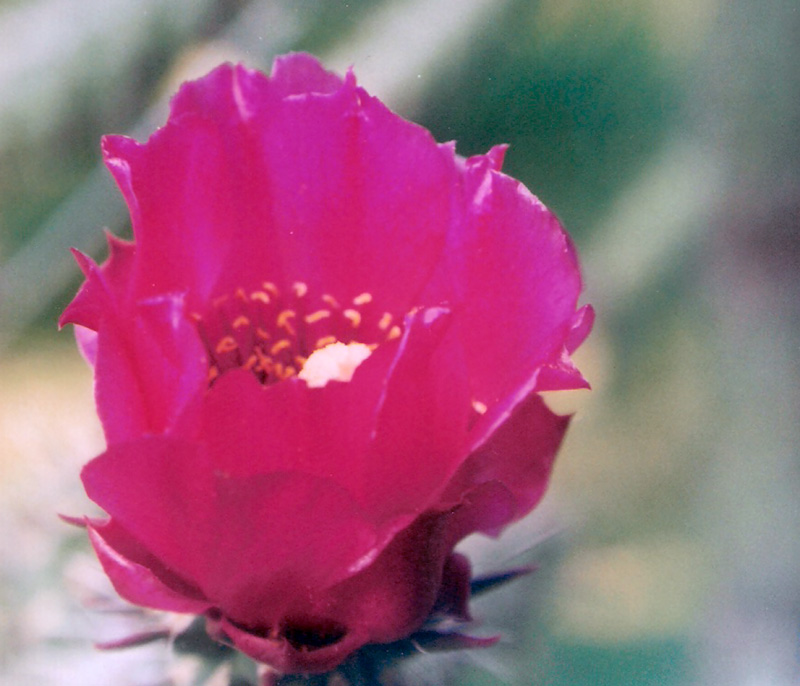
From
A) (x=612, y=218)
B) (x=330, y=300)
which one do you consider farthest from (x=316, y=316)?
(x=612, y=218)

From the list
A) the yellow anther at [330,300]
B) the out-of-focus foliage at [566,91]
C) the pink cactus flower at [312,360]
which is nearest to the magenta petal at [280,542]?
the pink cactus flower at [312,360]

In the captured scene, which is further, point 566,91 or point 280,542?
point 566,91

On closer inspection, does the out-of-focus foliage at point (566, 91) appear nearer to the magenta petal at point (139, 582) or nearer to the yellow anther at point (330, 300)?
the yellow anther at point (330, 300)

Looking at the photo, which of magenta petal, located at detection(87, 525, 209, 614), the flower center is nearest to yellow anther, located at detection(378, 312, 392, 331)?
the flower center

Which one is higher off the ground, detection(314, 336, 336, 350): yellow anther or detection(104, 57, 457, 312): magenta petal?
detection(104, 57, 457, 312): magenta petal

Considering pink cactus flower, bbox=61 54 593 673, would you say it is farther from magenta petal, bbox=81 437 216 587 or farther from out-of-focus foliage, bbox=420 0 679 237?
out-of-focus foliage, bbox=420 0 679 237

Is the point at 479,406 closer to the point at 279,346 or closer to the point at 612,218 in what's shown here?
the point at 279,346
